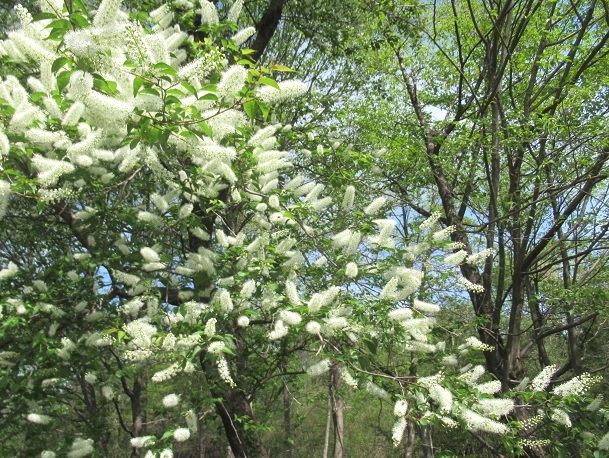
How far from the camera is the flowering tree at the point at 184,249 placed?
1922 mm

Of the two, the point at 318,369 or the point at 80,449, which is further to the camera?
the point at 80,449

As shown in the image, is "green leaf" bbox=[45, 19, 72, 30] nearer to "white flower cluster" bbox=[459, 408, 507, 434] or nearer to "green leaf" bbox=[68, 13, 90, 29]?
"green leaf" bbox=[68, 13, 90, 29]

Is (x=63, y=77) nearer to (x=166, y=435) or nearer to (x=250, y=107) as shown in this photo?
(x=250, y=107)

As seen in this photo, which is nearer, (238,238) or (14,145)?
(14,145)

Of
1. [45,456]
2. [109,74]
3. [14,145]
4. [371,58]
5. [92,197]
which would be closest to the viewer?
[109,74]

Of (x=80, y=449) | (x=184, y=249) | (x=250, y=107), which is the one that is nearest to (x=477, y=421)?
(x=250, y=107)

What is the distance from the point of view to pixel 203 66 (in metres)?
2.01

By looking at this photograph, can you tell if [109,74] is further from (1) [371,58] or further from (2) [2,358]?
(1) [371,58]

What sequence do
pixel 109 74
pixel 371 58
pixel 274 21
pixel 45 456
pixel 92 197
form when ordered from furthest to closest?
pixel 371 58, pixel 274 21, pixel 92 197, pixel 45 456, pixel 109 74

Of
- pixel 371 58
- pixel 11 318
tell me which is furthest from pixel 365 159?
pixel 371 58

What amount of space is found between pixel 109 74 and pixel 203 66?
0.41 meters

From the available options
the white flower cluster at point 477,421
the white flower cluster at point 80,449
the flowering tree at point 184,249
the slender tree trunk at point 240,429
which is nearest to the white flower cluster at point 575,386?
the flowering tree at point 184,249

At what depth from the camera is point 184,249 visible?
4918 mm

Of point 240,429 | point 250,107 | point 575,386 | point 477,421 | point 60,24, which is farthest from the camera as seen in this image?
point 240,429
